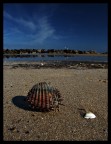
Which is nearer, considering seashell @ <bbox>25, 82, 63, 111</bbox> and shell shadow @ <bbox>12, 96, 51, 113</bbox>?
seashell @ <bbox>25, 82, 63, 111</bbox>

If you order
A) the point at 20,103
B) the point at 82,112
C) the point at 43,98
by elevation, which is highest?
the point at 43,98

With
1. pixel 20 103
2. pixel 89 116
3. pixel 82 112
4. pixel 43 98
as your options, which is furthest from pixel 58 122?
pixel 20 103

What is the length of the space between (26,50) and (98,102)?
96978 millimetres

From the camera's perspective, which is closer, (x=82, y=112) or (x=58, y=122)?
(x=58, y=122)

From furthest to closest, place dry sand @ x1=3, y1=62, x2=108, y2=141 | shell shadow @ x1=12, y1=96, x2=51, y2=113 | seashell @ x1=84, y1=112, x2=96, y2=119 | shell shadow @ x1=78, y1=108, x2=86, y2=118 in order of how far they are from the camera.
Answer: shell shadow @ x1=12, y1=96, x2=51, y2=113 → shell shadow @ x1=78, y1=108, x2=86, y2=118 → seashell @ x1=84, y1=112, x2=96, y2=119 → dry sand @ x1=3, y1=62, x2=108, y2=141

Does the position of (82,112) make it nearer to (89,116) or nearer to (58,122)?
(89,116)

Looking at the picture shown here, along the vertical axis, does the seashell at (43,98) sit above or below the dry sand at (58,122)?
above

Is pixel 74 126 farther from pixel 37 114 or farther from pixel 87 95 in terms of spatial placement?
pixel 87 95

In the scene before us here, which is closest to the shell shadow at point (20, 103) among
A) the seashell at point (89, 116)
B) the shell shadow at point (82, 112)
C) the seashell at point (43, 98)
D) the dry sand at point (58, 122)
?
the dry sand at point (58, 122)

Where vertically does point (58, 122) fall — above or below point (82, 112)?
below

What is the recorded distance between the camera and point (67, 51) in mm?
110125

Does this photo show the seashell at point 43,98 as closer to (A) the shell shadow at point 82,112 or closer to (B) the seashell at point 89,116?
(A) the shell shadow at point 82,112

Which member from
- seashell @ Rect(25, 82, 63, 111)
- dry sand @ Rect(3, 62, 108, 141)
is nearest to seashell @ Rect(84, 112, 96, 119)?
dry sand @ Rect(3, 62, 108, 141)

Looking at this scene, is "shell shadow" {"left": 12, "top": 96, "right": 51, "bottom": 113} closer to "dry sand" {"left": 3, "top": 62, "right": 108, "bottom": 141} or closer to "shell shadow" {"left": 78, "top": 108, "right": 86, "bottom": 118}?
"dry sand" {"left": 3, "top": 62, "right": 108, "bottom": 141}
